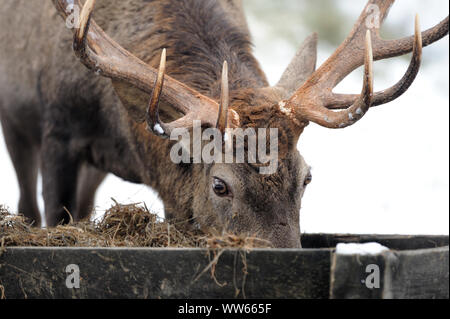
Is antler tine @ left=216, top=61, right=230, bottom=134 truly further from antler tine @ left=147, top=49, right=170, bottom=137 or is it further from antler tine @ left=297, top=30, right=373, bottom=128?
antler tine @ left=297, top=30, right=373, bottom=128

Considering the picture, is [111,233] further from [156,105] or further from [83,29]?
[83,29]

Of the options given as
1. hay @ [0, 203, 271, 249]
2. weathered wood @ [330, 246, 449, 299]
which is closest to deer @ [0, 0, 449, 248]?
hay @ [0, 203, 271, 249]

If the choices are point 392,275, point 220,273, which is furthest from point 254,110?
point 392,275

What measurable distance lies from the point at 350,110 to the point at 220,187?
0.68 metres

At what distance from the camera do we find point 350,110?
A: 3.05m

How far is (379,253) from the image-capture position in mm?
2197

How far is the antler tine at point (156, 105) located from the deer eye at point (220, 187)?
0.34m

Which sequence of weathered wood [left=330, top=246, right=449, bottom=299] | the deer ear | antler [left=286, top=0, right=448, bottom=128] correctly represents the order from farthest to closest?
the deer ear → antler [left=286, top=0, right=448, bottom=128] → weathered wood [left=330, top=246, right=449, bottom=299]

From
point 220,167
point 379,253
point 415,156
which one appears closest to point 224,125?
point 220,167

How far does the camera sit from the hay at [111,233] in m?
2.83

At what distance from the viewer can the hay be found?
283 centimetres

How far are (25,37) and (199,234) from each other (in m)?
2.45

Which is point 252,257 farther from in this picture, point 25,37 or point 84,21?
point 25,37

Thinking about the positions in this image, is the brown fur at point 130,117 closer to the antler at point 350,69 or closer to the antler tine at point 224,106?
the antler at point 350,69
